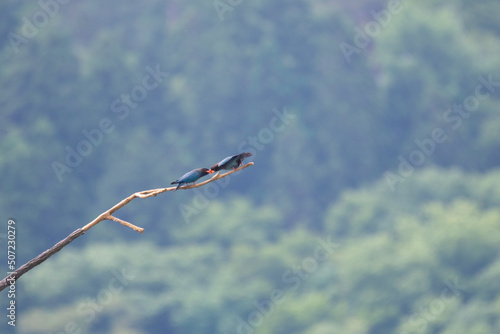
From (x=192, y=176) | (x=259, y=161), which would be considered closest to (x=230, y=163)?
(x=192, y=176)

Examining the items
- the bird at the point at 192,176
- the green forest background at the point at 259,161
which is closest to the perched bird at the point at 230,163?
the bird at the point at 192,176

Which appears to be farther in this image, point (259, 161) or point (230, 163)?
point (259, 161)

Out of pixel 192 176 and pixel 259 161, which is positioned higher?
pixel 259 161

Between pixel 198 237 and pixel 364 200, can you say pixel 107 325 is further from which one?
pixel 364 200

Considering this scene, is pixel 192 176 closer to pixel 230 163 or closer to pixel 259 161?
pixel 230 163

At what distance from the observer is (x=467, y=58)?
8600 cm

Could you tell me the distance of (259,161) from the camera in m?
78.8

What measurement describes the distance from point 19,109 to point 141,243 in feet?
38.8

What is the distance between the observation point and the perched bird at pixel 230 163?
17.0 feet

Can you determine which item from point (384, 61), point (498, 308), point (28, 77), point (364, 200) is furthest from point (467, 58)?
point (498, 308)

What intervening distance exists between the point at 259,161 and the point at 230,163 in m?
73.6

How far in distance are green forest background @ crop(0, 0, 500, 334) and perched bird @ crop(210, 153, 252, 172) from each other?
45165 millimetres

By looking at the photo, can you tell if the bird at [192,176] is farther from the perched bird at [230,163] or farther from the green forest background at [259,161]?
the green forest background at [259,161]

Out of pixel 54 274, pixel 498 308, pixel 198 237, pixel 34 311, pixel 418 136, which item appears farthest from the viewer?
pixel 418 136
